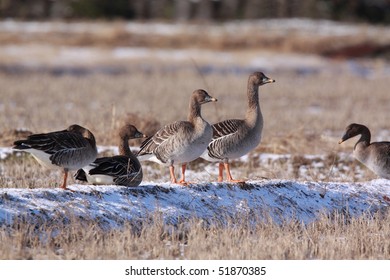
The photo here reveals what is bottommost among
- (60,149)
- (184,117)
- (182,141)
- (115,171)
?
(115,171)

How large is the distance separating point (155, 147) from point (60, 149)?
4.64ft

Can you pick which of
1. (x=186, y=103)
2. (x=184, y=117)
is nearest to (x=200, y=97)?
(x=184, y=117)

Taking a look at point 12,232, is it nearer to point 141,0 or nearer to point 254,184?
point 254,184

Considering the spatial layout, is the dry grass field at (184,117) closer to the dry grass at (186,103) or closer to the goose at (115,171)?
the dry grass at (186,103)

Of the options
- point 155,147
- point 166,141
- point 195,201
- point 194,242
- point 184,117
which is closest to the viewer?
point 194,242

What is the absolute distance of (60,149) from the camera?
9.41 meters

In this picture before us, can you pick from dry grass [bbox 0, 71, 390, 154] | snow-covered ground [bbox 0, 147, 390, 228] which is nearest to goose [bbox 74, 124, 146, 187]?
snow-covered ground [bbox 0, 147, 390, 228]

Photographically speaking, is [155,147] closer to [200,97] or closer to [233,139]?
[200,97]

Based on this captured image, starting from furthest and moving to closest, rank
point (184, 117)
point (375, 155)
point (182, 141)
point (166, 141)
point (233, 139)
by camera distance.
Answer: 1. point (184, 117)
2. point (375, 155)
3. point (233, 139)
4. point (166, 141)
5. point (182, 141)

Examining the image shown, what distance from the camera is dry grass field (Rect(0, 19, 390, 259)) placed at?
8.10 m

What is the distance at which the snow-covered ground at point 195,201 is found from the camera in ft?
28.9

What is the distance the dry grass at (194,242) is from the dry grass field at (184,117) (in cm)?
1

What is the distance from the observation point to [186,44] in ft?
144

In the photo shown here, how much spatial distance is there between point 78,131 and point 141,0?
55.8 metres
